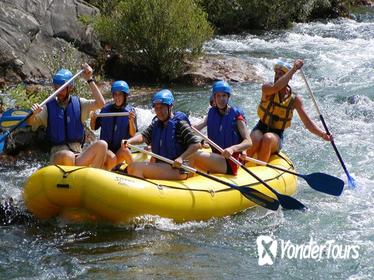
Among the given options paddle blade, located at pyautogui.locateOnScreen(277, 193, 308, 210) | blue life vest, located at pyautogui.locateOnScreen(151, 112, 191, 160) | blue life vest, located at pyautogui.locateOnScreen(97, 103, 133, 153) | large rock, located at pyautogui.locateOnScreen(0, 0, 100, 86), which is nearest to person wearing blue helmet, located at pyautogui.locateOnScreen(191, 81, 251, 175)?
blue life vest, located at pyautogui.locateOnScreen(151, 112, 191, 160)

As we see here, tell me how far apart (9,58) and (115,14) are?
105 inches

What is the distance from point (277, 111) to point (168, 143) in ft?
5.39

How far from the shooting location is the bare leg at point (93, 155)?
6.10m

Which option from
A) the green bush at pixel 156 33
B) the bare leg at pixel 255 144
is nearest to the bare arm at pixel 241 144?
the bare leg at pixel 255 144

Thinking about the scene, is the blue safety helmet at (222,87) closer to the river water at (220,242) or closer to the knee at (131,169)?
the knee at (131,169)

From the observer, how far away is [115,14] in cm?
1284

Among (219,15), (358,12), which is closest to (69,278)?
(219,15)

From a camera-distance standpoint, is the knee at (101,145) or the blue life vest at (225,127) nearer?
the knee at (101,145)

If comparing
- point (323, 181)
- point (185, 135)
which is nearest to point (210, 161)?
point (185, 135)

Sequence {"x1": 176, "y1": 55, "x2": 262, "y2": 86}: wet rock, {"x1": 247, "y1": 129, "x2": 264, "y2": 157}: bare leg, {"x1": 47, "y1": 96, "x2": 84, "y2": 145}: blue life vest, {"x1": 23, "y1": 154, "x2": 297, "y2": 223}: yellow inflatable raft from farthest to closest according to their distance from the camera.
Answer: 1. {"x1": 176, "y1": 55, "x2": 262, "y2": 86}: wet rock
2. {"x1": 247, "y1": 129, "x2": 264, "y2": 157}: bare leg
3. {"x1": 47, "y1": 96, "x2": 84, "y2": 145}: blue life vest
4. {"x1": 23, "y1": 154, "x2": 297, "y2": 223}: yellow inflatable raft

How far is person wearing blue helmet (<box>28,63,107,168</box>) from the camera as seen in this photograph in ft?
20.1

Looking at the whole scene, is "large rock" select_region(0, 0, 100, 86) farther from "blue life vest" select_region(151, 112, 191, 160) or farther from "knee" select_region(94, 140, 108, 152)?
"blue life vest" select_region(151, 112, 191, 160)

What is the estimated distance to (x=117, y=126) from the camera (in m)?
6.53

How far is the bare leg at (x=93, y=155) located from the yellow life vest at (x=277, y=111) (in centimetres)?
204
